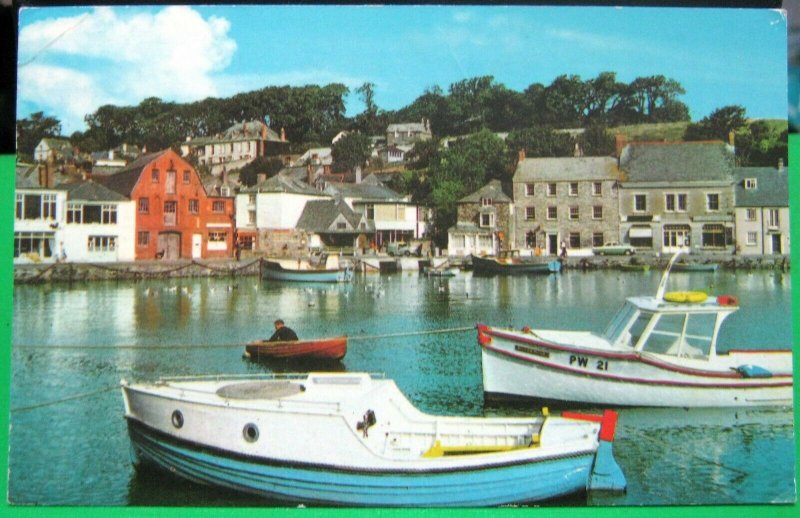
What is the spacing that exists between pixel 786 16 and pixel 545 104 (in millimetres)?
2508

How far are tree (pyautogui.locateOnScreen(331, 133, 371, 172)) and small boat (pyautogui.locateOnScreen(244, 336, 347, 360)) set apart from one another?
2.37m

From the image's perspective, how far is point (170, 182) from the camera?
35.9 ft

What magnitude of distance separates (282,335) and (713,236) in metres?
Result: 5.66

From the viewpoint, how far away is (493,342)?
8477 mm

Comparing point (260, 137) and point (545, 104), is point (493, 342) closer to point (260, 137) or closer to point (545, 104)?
point (545, 104)

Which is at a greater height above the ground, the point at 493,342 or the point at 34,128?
the point at 34,128

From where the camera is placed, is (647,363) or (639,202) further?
(639,202)

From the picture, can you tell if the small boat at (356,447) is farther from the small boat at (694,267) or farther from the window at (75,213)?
the small boat at (694,267)

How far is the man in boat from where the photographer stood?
9.16 metres

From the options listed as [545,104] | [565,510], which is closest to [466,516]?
[565,510]

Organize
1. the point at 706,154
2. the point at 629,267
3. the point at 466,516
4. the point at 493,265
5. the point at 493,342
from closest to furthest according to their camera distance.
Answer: the point at 466,516
the point at 493,342
the point at 706,154
the point at 629,267
the point at 493,265

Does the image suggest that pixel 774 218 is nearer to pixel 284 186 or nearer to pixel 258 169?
pixel 284 186

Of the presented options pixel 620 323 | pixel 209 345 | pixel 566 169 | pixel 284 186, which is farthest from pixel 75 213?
pixel 620 323

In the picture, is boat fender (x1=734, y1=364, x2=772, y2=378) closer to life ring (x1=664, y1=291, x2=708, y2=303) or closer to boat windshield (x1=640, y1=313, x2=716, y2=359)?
boat windshield (x1=640, y1=313, x2=716, y2=359)
